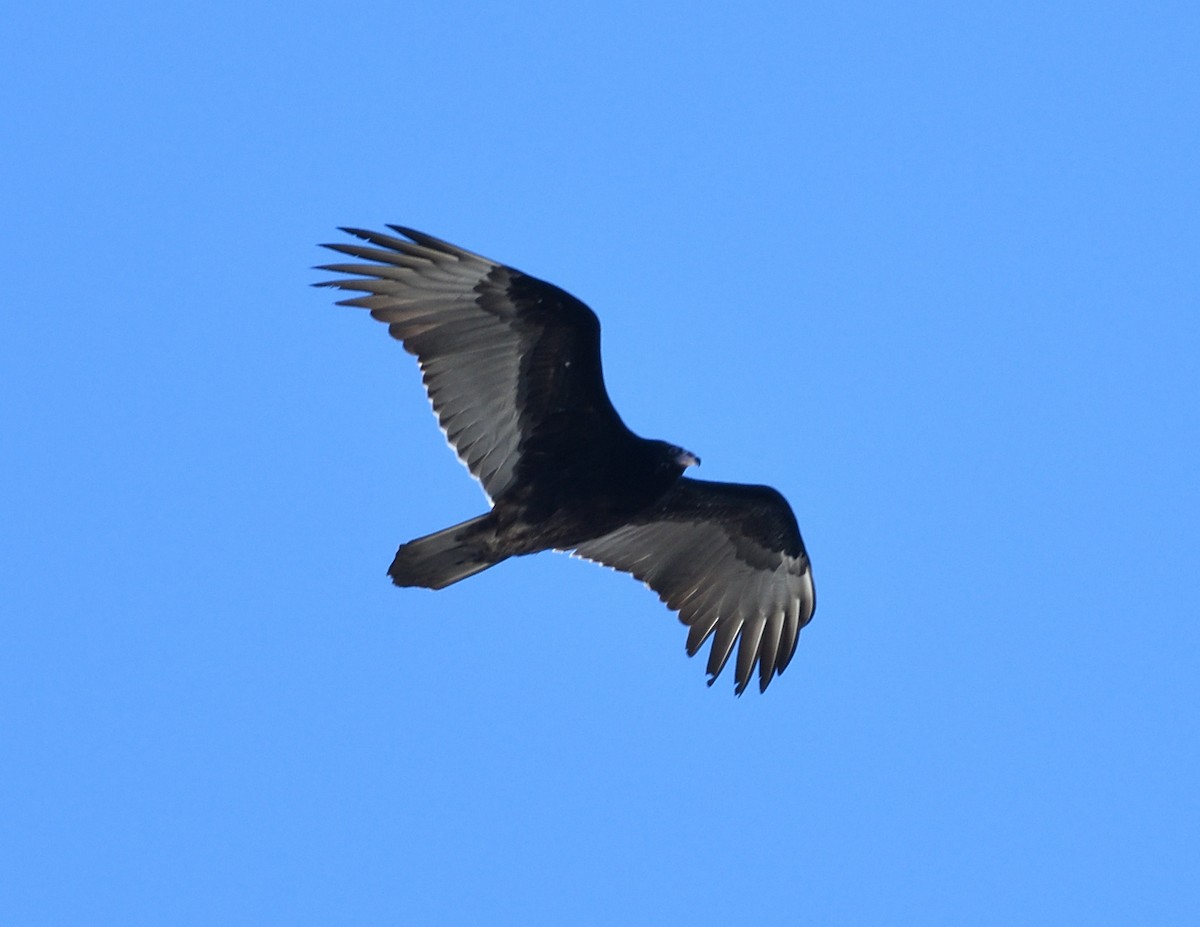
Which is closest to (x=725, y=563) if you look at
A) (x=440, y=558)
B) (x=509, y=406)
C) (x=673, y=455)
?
(x=673, y=455)

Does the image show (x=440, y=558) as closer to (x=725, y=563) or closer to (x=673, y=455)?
(x=673, y=455)

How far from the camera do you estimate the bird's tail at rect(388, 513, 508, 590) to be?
11.0 m

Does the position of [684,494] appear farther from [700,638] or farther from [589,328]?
[589,328]

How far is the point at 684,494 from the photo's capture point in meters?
12.5

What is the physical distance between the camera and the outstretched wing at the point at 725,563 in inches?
494

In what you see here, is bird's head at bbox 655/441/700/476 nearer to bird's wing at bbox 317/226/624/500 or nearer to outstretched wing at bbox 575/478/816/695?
bird's wing at bbox 317/226/624/500

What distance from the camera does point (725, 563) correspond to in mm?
12719

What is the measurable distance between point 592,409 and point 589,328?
0.58 m

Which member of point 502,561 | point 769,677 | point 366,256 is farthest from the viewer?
point 769,677

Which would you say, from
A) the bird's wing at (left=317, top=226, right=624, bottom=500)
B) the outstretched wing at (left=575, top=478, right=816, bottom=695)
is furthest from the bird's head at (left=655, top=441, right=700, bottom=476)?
the outstretched wing at (left=575, top=478, right=816, bottom=695)

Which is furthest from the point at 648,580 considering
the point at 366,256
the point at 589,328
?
the point at 366,256

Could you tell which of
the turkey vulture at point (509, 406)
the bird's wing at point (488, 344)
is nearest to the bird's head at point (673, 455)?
the turkey vulture at point (509, 406)

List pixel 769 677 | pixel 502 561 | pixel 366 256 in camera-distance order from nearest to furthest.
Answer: pixel 366 256 → pixel 502 561 → pixel 769 677

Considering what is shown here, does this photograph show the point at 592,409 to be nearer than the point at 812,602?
Yes
